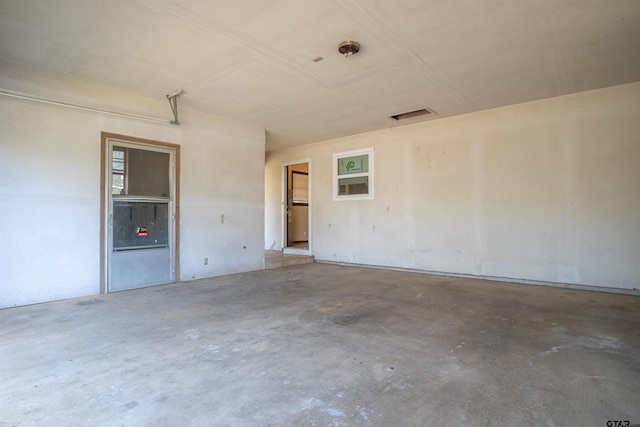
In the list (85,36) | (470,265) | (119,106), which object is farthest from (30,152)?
(470,265)

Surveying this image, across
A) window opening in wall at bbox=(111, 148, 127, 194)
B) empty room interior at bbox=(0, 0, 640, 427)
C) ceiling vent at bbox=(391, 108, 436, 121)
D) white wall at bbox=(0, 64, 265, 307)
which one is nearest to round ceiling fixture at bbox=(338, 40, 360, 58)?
empty room interior at bbox=(0, 0, 640, 427)

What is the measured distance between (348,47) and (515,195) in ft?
11.9

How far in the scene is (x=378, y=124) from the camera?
6.24 m

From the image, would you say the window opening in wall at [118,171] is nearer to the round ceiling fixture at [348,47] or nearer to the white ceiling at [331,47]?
the white ceiling at [331,47]

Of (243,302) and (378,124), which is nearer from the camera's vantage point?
(243,302)

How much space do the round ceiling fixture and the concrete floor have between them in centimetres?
280

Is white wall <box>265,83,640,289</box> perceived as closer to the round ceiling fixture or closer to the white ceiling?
the white ceiling

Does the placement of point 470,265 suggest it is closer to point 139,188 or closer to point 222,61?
point 222,61

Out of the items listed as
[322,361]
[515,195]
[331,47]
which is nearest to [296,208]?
[515,195]

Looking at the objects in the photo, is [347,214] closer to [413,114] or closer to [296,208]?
[296,208]

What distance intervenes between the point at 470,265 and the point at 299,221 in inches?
189

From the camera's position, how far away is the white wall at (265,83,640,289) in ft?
14.6

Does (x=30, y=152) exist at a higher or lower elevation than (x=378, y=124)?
lower

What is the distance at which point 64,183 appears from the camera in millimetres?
4168
